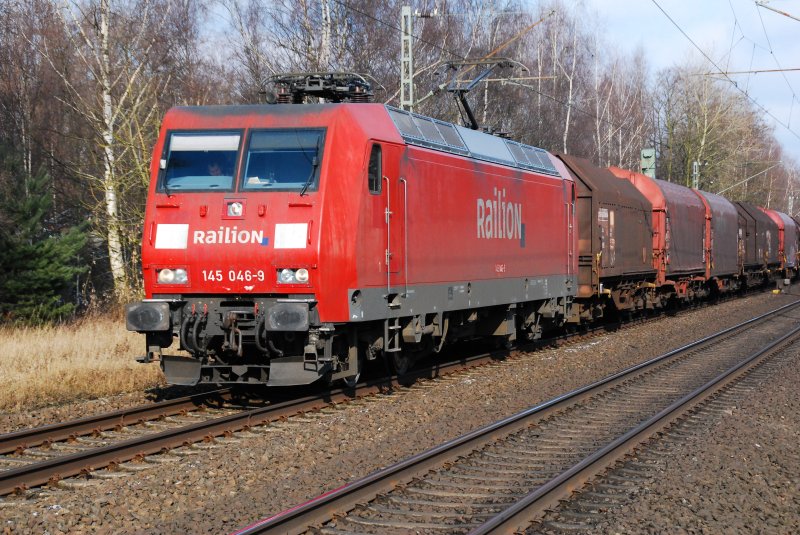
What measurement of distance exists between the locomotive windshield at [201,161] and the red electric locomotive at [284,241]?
15mm

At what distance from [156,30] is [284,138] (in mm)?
18410

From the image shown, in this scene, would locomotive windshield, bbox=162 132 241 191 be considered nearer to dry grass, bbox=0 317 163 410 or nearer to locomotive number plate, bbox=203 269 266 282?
locomotive number plate, bbox=203 269 266 282

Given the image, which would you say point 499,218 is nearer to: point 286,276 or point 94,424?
point 286,276

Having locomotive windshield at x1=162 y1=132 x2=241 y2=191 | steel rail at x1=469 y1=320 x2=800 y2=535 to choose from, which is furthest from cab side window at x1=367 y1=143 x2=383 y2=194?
steel rail at x1=469 y1=320 x2=800 y2=535

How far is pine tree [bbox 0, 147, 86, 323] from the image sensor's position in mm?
18422

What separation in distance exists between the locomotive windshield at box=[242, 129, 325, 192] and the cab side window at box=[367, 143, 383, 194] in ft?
2.18

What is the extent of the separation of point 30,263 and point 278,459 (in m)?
12.6

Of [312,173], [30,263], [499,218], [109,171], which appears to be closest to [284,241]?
[312,173]

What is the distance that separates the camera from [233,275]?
9.62 metres

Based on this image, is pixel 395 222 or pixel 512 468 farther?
pixel 395 222

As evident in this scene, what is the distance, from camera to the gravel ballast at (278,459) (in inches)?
246

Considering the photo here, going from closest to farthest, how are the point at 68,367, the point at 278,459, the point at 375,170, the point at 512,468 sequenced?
the point at 512,468, the point at 278,459, the point at 375,170, the point at 68,367

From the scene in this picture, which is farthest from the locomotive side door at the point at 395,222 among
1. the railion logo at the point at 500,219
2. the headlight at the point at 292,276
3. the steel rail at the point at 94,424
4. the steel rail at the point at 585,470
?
the steel rail at the point at 585,470

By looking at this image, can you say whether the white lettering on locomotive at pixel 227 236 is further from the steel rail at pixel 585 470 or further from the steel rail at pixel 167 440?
the steel rail at pixel 585 470
